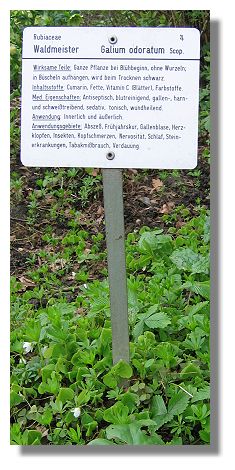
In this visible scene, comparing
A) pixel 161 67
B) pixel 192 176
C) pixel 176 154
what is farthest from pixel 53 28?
pixel 192 176

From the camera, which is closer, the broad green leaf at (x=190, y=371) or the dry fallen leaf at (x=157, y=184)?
the broad green leaf at (x=190, y=371)

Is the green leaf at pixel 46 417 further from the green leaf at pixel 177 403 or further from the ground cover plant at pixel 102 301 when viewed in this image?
the green leaf at pixel 177 403

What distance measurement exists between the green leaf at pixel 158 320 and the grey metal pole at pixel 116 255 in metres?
0.22

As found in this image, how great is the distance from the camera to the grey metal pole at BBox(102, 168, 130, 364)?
2.88 metres

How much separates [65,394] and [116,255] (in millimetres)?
654

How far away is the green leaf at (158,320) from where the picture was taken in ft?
10.6

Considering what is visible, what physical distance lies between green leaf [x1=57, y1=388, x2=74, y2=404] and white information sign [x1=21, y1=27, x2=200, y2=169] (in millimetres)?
971

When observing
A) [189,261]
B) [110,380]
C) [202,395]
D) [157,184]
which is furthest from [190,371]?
[157,184]

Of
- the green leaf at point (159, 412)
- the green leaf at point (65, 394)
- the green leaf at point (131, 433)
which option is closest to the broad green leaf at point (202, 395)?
the green leaf at point (159, 412)

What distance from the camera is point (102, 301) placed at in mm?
3510

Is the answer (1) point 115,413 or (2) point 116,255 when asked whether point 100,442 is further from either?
(2) point 116,255

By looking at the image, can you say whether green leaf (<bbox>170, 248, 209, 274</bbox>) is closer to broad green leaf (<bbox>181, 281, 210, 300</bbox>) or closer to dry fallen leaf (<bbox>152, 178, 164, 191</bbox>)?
broad green leaf (<bbox>181, 281, 210, 300</bbox>)

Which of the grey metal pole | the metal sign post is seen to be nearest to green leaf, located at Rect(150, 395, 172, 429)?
the grey metal pole

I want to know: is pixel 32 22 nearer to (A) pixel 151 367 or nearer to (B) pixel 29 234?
(B) pixel 29 234
